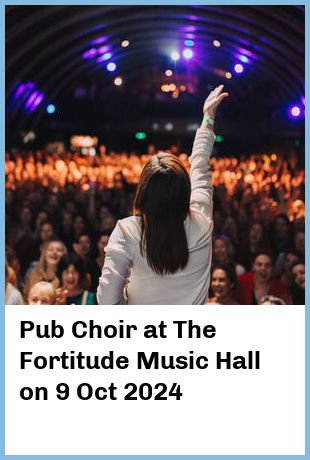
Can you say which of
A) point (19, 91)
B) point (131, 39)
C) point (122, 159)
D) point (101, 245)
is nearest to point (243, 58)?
point (131, 39)

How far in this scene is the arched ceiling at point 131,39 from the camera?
20375mm

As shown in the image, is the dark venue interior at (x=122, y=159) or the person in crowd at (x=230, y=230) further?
the person in crowd at (x=230, y=230)

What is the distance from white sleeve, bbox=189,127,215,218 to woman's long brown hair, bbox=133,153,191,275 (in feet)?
0.76

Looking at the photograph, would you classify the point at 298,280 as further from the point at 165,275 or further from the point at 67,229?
the point at 165,275

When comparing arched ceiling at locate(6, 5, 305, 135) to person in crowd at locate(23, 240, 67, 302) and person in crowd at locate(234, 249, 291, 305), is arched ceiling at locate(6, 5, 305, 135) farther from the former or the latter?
person in crowd at locate(23, 240, 67, 302)

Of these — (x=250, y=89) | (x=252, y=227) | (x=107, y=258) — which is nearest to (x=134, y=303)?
(x=107, y=258)

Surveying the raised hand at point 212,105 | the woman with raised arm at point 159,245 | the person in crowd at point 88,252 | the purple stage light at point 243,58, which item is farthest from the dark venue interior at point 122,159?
the raised hand at point 212,105

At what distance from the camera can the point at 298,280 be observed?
8578 millimetres

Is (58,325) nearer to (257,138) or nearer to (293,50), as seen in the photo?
(293,50)

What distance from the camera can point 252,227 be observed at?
1126 centimetres

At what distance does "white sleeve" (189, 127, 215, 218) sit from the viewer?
3.93 meters

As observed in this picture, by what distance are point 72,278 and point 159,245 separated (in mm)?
4259

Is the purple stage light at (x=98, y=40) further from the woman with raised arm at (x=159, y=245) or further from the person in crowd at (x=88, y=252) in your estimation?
the woman with raised arm at (x=159, y=245)

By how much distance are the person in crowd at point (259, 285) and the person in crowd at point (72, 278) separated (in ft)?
5.32
